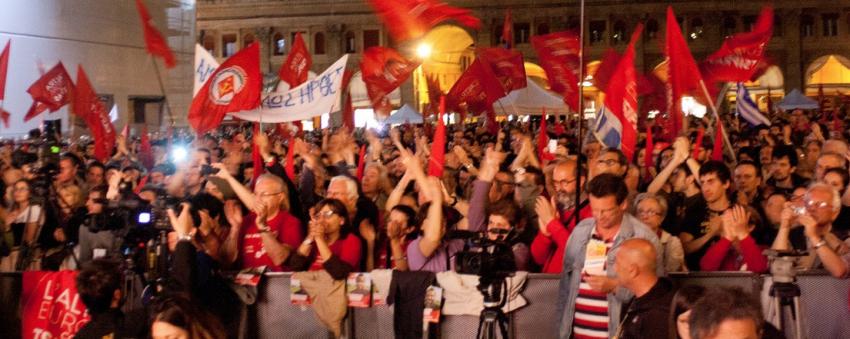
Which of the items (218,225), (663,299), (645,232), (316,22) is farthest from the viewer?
(316,22)

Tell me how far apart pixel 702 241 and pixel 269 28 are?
5957 cm

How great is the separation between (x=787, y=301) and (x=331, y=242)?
112 inches

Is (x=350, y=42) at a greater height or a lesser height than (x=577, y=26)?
lesser

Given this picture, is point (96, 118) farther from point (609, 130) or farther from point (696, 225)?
point (696, 225)

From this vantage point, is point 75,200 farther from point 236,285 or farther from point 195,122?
point 236,285

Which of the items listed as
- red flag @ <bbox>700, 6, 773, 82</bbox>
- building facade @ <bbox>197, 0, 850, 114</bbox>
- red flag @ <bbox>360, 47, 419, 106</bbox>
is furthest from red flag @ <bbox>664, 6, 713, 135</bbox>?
building facade @ <bbox>197, 0, 850, 114</bbox>

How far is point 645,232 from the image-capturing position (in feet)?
19.1

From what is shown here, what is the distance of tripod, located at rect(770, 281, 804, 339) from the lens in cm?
546

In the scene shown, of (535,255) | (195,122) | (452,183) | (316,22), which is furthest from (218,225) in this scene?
(316,22)

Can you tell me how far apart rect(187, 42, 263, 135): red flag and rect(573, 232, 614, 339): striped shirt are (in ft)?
22.1

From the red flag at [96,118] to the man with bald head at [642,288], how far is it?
11.1 meters

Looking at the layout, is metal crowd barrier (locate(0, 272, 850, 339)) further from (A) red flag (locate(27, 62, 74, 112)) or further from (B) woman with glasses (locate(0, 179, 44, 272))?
(A) red flag (locate(27, 62, 74, 112))

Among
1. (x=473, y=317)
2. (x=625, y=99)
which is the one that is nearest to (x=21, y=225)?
(x=473, y=317)

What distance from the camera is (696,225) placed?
755cm
